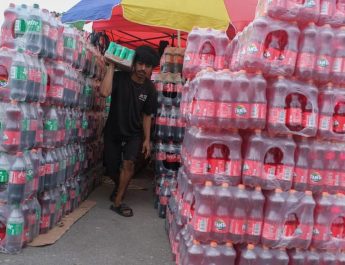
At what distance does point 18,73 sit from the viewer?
4.80 m

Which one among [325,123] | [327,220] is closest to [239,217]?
[327,220]

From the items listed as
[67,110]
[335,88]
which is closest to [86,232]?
[67,110]

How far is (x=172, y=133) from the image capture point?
7.60 metres

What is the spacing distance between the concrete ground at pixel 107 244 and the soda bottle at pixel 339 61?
2.79m

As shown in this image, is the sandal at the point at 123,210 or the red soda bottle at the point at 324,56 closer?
the red soda bottle at the point at 324,56

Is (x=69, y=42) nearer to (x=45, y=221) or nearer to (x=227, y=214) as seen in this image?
(x=45, y=221)

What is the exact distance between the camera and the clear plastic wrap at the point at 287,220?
4.25 metres

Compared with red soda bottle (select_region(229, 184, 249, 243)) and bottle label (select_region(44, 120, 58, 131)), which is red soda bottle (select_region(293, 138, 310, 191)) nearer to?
red soda bottle (select_region(229, 184, 249, 243))

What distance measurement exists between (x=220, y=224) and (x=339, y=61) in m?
1.96

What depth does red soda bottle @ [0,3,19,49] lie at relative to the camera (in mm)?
5031

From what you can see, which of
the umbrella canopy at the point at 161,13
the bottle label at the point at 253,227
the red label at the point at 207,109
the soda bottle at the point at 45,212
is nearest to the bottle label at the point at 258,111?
the red label at the point at 207,109

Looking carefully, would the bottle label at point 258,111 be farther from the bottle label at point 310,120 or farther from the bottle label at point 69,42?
the bottle label at point 69,42

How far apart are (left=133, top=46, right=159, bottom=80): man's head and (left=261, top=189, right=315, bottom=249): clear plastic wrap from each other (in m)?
3.42

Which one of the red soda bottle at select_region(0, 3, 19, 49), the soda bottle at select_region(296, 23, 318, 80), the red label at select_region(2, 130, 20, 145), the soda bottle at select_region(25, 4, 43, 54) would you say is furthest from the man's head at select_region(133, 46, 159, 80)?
the soda bottle at select_region(296, 23, 318, 80)
